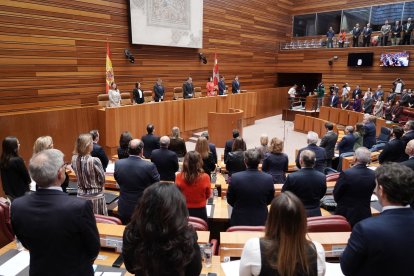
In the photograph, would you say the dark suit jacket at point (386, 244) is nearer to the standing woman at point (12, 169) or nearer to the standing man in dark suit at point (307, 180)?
the standing man in dark suit at point (307, 180)

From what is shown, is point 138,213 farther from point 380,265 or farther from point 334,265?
point 334,265

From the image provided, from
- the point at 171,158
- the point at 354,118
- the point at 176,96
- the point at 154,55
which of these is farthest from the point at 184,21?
the point at 171,158

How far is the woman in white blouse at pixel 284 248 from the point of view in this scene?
1272 millimetres

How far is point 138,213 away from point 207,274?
838 mm

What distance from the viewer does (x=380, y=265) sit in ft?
4.69

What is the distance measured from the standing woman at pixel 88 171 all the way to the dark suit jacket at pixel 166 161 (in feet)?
3.31

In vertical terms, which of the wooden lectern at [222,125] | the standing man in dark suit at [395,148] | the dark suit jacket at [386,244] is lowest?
the wooden lectern at [222,125]

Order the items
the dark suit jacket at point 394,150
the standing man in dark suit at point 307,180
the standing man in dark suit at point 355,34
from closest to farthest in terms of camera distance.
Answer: the standing man in dark suit at point 307,180
the dark suit jacket at point 394,150
the standing man in dark suit at point 355,34

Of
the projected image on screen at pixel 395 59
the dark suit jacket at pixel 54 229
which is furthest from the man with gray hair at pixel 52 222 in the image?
the projected image on screen at pixel 395 59

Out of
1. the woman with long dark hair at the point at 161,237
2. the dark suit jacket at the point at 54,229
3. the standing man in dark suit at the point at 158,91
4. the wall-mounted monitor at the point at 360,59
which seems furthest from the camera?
the wall-mounted monitor at the point at 360,59

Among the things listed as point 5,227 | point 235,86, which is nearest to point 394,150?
point 5,227

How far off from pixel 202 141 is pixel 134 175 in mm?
1352

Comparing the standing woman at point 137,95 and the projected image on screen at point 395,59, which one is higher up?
the projected image on screen at point 395,59

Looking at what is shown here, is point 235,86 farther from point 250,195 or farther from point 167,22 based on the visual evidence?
point 250,195
